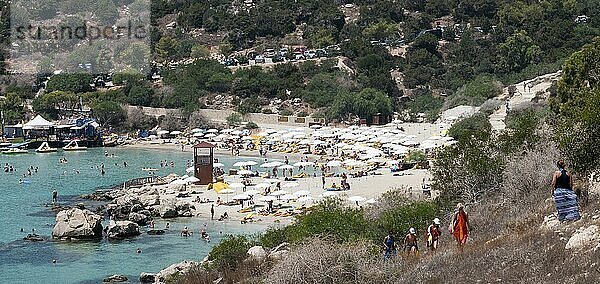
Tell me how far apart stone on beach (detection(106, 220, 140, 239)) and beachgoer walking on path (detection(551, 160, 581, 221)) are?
22.4 metres

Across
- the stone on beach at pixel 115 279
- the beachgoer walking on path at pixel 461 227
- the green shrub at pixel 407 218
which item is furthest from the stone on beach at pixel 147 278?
the beachgoer walking on path at pixel 461 227

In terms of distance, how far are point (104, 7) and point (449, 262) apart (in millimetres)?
125666

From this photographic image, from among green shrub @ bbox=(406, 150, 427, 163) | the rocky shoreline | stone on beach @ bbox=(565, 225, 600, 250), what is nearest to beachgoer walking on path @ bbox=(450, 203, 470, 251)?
stone on beach @ bbox=(565, 225, 600, 250)

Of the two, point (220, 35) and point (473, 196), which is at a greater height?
point (220, 35)

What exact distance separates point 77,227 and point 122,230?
1616mm

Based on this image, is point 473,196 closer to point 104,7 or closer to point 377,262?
point 377,262

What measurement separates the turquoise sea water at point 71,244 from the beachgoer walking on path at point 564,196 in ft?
54.2

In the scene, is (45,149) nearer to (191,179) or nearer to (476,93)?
(191,179)

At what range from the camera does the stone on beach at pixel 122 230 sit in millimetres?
35188

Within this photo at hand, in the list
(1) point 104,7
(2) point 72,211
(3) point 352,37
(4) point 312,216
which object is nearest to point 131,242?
(2) point 72,211

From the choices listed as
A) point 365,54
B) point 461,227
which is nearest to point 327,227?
point 461,227

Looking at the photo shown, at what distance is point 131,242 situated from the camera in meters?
34.5

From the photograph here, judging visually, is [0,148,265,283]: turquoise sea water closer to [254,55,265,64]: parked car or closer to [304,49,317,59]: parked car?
[254,55,265,64]: parked car

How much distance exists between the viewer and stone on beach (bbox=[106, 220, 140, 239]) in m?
35.2
